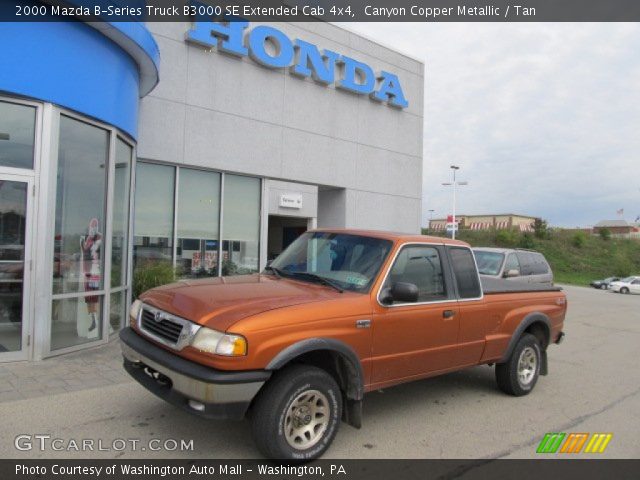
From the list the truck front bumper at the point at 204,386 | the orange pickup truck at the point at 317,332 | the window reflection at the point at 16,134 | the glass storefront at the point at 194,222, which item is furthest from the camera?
the glass storefront at the point at 194,222

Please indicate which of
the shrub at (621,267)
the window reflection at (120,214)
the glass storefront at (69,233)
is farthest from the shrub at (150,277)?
the shrub at (621,267)

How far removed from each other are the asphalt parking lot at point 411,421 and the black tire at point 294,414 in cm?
36

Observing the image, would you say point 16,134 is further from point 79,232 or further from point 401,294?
point 401,294

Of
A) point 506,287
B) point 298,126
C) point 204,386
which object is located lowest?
point 204,386

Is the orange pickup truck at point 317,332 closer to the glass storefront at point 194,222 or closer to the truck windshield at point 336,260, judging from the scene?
the truck windshield at point 336,260

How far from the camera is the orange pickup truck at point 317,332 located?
3.59 meters

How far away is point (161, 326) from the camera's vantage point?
13.3ft

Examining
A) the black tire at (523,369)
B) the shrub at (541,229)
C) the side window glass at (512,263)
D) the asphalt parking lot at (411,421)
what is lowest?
the asphalt parking lot at (411,421)

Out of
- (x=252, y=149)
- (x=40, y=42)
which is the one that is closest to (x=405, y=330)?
(x=40, y=42)

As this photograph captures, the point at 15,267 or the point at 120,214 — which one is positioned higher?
the point at 120,214

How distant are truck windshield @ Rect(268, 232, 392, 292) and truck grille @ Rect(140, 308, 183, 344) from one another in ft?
4.59

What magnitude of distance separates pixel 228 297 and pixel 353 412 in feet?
4.71

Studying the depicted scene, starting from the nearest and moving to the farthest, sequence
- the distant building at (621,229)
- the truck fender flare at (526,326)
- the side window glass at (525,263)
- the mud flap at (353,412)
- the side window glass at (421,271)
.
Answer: the mud flap at (353,412)
the side window glass at (421,271)
the truck fender flare at (526,326)
the side window glass at (525,263)
the distant building at (621,229)

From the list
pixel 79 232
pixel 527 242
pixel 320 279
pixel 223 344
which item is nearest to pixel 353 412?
pixel 320 279
